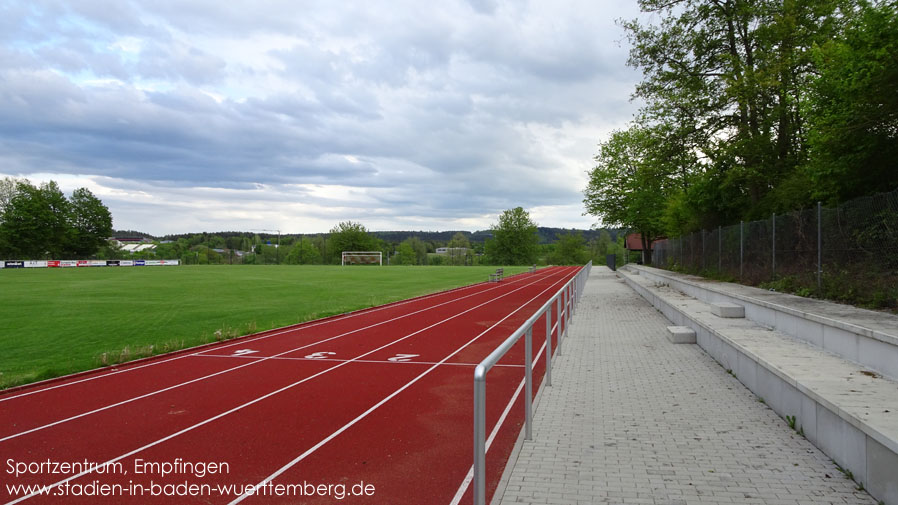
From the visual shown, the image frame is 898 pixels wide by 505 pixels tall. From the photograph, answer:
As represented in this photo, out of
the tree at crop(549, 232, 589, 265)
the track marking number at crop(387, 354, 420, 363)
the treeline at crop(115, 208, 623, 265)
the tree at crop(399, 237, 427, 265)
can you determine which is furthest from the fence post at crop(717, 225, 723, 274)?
the tree at crop(399, 237, 427, 265)

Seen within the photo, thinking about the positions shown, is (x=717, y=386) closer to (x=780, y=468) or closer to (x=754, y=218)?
(x=780, y=468)

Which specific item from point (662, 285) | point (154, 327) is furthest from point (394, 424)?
point (662, 285)

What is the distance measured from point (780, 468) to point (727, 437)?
794 mm

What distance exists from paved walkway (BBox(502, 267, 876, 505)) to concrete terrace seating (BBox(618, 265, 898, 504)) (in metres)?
0.19

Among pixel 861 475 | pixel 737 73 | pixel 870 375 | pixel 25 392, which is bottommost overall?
pixel 25 392

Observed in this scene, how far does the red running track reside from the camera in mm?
4344

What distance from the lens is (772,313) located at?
8.94 metres

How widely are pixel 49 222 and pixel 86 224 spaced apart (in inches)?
347

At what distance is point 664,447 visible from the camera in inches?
182

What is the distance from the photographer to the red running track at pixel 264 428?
171 inches

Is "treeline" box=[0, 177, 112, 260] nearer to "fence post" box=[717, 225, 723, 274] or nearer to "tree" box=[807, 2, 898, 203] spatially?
"fence post" box=[717, 225, 723, 274]

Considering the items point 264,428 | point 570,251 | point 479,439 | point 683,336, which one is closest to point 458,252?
point 570,251

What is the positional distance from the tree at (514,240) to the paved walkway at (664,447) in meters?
114

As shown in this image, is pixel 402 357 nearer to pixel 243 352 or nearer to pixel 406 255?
pixel 243 352
